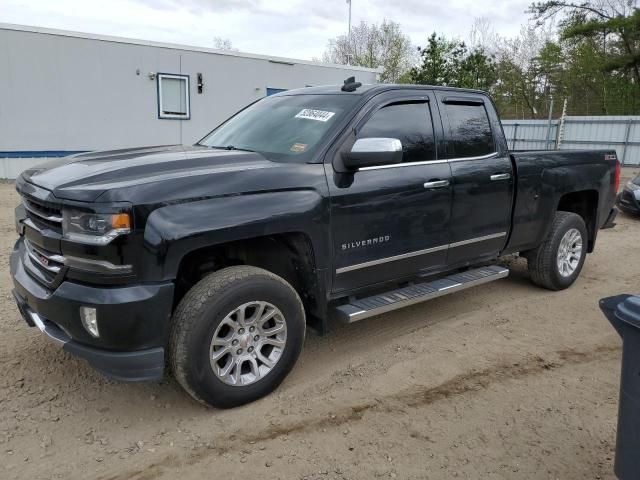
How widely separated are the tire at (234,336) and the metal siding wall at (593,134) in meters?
19.0

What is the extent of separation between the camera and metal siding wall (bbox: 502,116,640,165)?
731 inches

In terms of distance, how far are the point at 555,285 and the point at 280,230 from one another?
3636 mm

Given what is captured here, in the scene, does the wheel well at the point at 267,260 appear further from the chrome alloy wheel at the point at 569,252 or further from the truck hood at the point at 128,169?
the chrome alloy wheel at the point at 569,252

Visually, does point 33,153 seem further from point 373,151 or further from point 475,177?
point 373,151

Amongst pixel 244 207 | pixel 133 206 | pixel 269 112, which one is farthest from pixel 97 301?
pixel 269 112

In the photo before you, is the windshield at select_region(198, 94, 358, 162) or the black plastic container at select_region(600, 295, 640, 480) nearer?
the black plastic container at select_region(600, 295, 640, 480)

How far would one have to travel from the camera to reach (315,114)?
12.8 feet

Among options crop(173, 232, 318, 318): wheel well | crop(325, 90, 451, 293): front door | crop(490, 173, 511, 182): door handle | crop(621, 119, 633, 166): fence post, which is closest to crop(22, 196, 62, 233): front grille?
crop(173, 232, 318, 318): wheel well

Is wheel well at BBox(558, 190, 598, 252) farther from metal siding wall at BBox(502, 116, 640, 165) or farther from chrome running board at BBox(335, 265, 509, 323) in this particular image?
metal siding wall at BBox(502, 116, 640, 165)

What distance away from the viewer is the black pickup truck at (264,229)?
2771 mm

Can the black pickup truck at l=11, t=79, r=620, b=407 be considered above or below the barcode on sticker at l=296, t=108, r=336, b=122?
below

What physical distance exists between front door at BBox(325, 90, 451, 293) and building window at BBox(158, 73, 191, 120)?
1184cm

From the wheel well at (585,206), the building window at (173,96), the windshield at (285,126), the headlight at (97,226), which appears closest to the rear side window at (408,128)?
the windshield at (285,126)

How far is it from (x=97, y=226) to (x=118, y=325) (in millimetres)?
521
